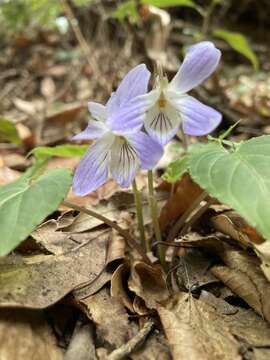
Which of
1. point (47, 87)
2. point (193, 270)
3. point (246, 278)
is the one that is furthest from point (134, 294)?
point (47, 87)

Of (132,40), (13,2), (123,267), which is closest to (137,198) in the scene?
(123,267)

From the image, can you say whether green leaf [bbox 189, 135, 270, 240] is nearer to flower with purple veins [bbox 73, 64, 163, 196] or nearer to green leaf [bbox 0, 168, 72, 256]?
flower with purple veins [bbox 73, 64, 163, 196]

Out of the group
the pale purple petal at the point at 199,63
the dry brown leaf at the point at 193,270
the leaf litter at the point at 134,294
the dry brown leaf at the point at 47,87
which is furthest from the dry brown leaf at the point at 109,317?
the dry brown leaf at the point at 47,87

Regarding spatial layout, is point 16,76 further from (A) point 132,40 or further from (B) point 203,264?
(B) point 203,264

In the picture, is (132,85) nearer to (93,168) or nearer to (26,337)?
(93,168)

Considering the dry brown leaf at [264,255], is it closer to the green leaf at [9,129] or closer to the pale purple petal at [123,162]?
the pale purple petal at [123,162]

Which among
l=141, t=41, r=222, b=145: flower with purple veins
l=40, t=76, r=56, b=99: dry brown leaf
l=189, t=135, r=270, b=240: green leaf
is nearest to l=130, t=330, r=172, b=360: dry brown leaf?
l=189, t=135, r=270, b=240: green leaf
